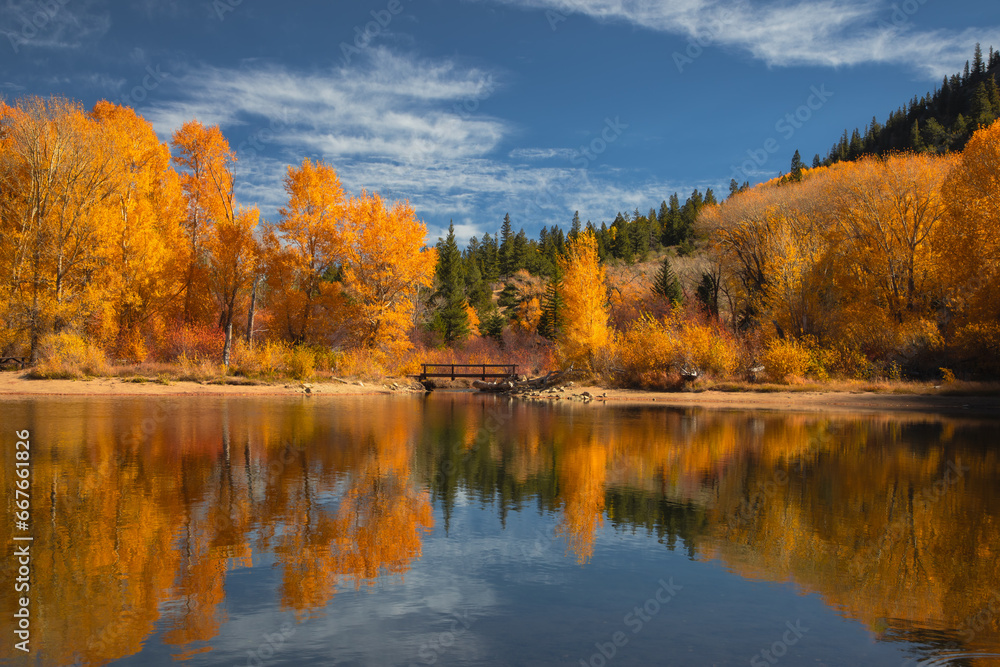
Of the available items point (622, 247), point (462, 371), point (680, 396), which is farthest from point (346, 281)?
point (622, 247)

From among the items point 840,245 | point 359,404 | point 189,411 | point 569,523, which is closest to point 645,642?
point 569,523

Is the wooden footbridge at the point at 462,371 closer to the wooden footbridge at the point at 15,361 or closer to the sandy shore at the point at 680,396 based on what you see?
the sandy shore at the point at 680,396

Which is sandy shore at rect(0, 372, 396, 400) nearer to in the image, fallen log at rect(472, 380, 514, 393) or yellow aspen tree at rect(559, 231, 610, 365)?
fallen log at rect(472, 380, 514, 393)

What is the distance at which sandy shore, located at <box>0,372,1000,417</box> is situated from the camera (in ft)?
98.2

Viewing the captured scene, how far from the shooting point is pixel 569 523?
9.48 m

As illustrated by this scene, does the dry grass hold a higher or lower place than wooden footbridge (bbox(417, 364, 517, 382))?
lower

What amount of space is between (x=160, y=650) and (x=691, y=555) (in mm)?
5877

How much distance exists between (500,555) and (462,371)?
1896 inches

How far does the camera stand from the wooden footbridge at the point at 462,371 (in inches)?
1860

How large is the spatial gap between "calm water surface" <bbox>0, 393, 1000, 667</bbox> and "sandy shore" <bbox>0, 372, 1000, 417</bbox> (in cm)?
1556

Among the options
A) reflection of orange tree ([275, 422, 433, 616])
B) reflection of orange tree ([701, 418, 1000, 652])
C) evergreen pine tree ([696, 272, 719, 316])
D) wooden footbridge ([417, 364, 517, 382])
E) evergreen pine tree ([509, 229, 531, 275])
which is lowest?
reflection of orange tree ([701, 418, 1000, 652])

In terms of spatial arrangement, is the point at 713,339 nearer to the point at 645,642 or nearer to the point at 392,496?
the point at 392,496

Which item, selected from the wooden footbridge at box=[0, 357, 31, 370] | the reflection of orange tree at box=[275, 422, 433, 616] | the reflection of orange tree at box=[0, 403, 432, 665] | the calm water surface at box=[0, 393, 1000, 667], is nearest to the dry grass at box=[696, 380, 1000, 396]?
the calm water surface at box=[0, 393, 1000, 667]

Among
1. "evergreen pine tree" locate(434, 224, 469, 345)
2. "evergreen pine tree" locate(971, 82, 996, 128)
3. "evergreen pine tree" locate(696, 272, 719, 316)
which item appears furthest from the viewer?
"evergreen pine tree" locate(971, 82, 996, 128)
